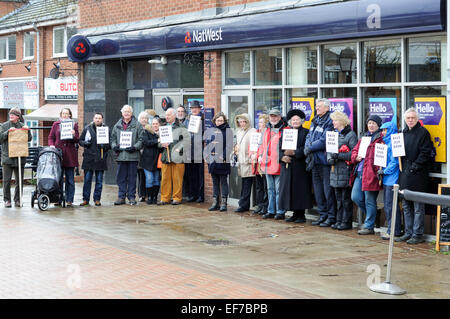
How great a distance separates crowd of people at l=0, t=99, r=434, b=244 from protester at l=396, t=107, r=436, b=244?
14 mm

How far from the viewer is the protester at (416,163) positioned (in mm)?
11141

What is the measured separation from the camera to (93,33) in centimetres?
1980

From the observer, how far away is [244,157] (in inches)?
559

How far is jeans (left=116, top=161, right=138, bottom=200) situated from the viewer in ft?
51.4

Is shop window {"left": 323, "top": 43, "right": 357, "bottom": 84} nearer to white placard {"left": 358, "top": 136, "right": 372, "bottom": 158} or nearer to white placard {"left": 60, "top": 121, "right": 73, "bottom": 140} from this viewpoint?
white placard {"left": 358, "top": 136, "right": 372, "bottom": 158}

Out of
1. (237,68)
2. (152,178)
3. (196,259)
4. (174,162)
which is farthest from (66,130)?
(196,259)

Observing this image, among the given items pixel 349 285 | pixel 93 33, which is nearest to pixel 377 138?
pixel 349 285

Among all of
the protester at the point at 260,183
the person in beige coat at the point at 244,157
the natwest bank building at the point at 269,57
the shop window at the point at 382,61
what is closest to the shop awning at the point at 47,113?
the natwest bank building at the point at 269,57

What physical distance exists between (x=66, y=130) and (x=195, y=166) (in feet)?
8.92

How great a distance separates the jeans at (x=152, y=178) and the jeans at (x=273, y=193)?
9.59 feet

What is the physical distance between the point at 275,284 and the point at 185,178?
25.8 feet

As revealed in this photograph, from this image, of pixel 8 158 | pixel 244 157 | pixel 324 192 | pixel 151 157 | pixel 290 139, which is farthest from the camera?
pixel 151 157

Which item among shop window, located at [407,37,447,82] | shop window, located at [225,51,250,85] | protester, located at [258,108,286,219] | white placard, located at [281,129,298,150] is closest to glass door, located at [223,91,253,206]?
shop window, located at [225,51,250,85]

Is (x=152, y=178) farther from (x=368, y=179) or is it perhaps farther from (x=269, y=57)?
(x=368, y=179)
